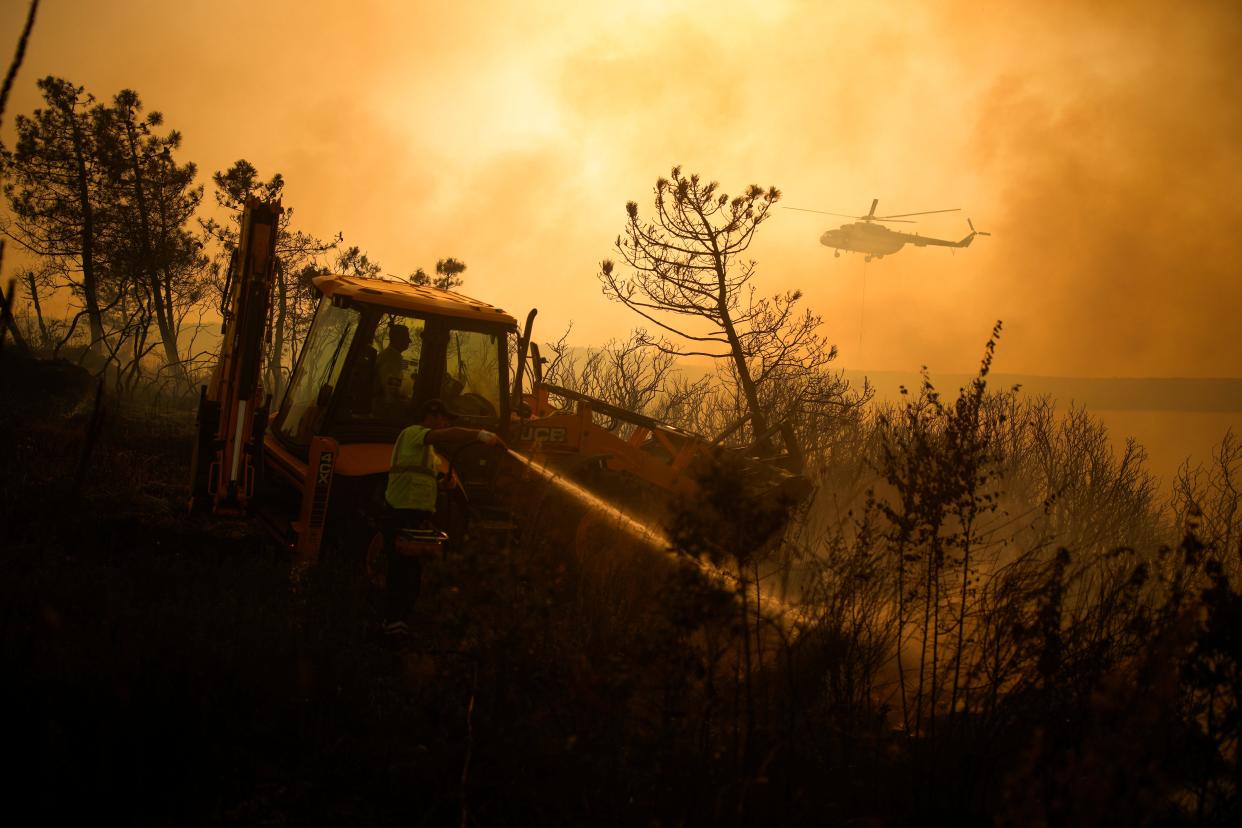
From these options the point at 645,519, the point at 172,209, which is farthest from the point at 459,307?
the point at 172,209

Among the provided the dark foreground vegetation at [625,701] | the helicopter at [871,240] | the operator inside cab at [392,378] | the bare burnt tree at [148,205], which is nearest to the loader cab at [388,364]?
the operator inside cab at [392,378]

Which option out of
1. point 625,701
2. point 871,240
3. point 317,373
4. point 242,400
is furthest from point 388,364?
point 871,240

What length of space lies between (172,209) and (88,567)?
18079mm

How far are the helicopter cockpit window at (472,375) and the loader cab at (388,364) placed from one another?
0.03 feet

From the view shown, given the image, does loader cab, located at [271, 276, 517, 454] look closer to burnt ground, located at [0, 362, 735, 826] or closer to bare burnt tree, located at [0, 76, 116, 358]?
burnt ground, located at [0, 362, 735, 826]

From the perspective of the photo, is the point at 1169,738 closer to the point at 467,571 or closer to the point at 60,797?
the point at 467,571

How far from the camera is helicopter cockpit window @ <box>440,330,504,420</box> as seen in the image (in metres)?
8.20

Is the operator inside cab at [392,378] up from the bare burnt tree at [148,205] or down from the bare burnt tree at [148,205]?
down

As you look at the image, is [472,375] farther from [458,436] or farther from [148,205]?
[148,205]

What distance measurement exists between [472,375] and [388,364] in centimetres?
88

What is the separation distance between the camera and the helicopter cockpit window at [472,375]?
820cm

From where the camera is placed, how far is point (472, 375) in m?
8.38

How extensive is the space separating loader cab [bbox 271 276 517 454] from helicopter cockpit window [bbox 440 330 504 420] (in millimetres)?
10

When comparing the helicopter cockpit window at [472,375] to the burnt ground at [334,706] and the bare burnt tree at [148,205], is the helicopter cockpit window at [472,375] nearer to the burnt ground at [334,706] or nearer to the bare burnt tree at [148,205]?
the burnt ground at [334,706]
